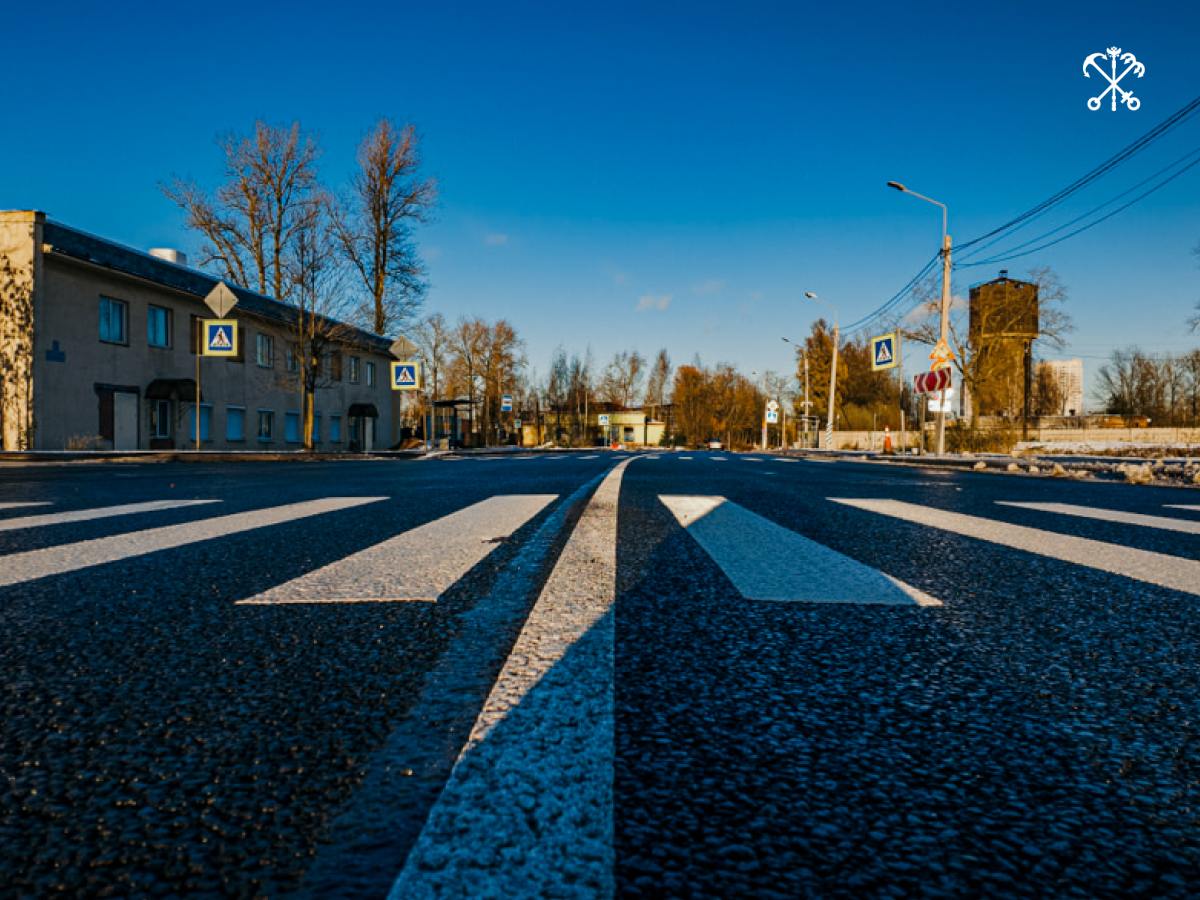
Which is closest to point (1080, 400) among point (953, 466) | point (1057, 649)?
point (953, 466)

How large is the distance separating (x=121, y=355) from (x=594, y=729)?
2650 centimetres

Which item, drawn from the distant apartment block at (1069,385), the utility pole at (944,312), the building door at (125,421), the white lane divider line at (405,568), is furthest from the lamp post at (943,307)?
the distant apartment block at (1069,385)

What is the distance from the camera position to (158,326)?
80.2ft

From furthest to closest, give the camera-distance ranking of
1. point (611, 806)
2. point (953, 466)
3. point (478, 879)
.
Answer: point (953, 466)
point (611, 806)
point (478, 879)

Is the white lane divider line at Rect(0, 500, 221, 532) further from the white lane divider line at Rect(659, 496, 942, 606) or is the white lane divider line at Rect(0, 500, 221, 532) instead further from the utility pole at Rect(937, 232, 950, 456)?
the utility pole at Rect(937, 232, 950, 456)

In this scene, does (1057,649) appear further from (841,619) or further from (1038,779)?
(1038,779)

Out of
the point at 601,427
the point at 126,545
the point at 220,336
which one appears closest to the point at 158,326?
A: the point at 220,336

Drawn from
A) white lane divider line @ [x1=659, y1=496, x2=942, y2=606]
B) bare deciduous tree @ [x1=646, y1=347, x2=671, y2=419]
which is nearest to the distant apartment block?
bare deciduous tree @ [x1=646, y1=347, x2=671, y2=419]

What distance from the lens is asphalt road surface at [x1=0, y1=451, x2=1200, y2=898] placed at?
0.71 metres

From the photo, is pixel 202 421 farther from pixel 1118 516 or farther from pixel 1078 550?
pixel 1078 550

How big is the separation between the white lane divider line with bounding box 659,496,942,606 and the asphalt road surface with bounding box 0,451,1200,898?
1.0 inches

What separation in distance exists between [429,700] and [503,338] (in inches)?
2246

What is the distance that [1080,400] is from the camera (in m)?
88.3

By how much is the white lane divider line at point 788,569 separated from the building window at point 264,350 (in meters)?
29.5
